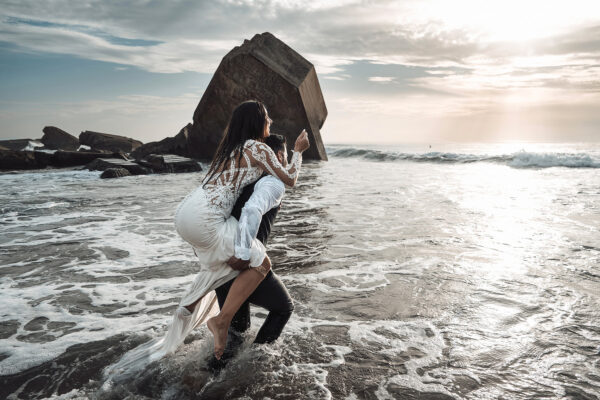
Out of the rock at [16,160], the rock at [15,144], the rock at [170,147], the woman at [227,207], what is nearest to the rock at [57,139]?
the rock at [15,144]

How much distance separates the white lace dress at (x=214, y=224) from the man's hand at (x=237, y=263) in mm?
26

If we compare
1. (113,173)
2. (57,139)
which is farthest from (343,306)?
(57,139)

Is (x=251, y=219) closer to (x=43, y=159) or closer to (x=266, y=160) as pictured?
(x=266, y=160)

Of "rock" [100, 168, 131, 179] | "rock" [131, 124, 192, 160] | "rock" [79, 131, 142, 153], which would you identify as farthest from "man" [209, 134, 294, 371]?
"rock" [79, 131, 142, 153]

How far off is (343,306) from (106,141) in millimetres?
28014

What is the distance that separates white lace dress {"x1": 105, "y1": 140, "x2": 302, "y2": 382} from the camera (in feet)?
7.72

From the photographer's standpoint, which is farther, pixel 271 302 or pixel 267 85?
A: pixel 267 85

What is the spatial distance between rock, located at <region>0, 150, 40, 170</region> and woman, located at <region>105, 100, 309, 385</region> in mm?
18049

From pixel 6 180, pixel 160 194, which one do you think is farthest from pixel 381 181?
pixel 6 180

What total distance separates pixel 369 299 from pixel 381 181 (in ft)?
32.6

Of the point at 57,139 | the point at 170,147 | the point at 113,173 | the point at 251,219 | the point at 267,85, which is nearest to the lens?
the point at 251,219

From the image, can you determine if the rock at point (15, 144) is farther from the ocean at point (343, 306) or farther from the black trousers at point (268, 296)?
A: the black trousers at point (268, 296)

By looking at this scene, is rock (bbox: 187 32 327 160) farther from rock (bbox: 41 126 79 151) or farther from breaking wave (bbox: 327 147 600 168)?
rock (bbox: 41 126 79 151)

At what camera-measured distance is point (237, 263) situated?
2.34m
